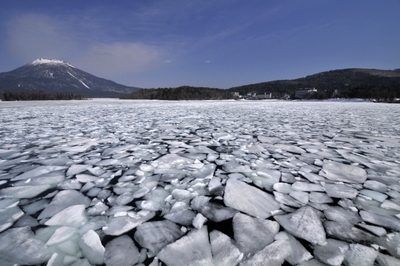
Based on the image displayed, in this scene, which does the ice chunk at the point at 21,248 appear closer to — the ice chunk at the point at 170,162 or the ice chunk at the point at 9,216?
the ice chunk at the point at 9,216

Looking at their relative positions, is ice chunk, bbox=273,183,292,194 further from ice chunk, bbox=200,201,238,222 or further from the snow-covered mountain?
the snow-covered mountain

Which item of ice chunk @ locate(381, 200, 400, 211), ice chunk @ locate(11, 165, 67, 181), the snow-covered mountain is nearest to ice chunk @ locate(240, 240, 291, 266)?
ice chunk @ locate(381, 200, 400, 211)

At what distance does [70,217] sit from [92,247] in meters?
0.36

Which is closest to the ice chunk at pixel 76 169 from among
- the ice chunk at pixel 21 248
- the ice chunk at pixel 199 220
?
the ice chunk at pixel 21 248

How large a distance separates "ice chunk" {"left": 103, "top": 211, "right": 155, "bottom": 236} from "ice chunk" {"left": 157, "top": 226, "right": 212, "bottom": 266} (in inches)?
11.2

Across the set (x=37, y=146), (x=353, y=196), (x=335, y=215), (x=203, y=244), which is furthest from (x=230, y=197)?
(x=37, y=146)

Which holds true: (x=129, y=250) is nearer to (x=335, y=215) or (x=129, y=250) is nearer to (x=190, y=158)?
(x=335, y=215)

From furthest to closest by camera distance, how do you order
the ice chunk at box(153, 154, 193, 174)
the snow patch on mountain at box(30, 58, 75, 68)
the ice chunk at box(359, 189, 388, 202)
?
1. the snow patch on mountain at box(30, 58, 75, 68)
2. the ice chunk at box(153, 154, 193, 174)
3. the ice chunk at box(359, 189, 388, 202)

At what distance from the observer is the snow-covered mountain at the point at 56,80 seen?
13788cm

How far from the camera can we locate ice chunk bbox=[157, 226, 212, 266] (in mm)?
856

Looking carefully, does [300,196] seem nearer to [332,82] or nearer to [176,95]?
[176,95]

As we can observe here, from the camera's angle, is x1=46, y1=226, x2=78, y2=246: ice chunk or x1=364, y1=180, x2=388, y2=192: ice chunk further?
x1=364, y1=180, x2=388, y2=192: ice chunk

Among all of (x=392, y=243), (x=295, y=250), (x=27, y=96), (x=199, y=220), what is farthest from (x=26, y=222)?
(x=27, y=96)

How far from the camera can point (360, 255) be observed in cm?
89
